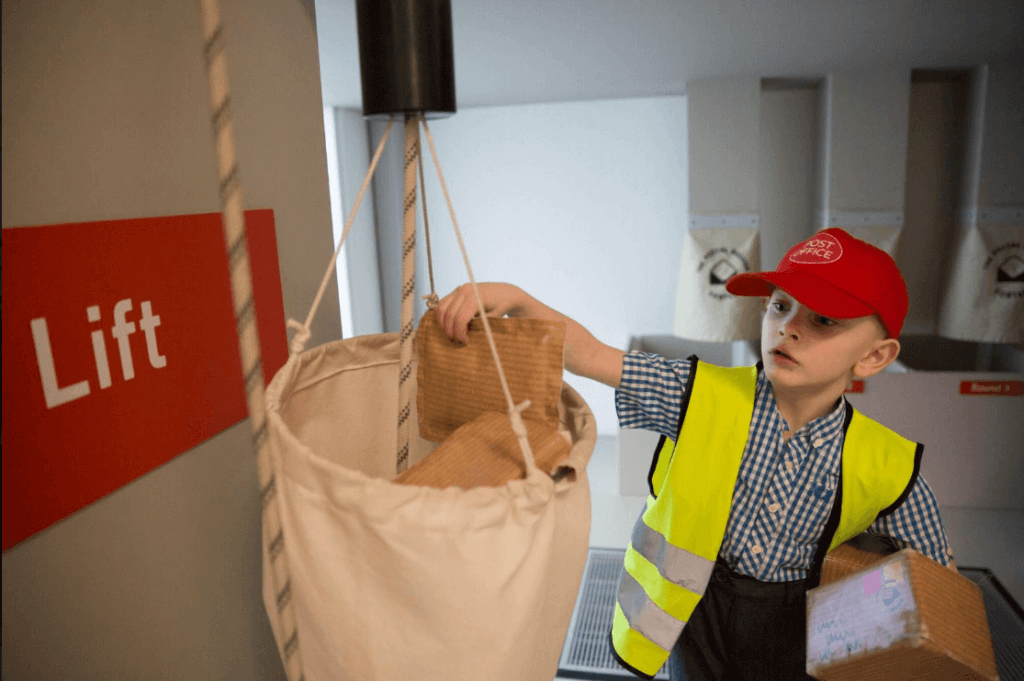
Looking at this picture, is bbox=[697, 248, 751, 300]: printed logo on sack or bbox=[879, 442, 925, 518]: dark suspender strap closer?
bbox=[879, 442, 925, 518]: dark suspender strap

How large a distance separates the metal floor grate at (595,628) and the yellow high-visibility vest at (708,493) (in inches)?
24.1

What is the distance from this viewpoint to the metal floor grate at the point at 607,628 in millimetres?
1681

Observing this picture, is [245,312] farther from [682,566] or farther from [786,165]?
[786,165]

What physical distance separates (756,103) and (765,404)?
172 centimetres

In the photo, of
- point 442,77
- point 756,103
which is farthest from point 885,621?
point 756,103

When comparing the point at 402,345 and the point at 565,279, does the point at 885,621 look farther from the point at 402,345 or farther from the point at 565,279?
the point at 565,279

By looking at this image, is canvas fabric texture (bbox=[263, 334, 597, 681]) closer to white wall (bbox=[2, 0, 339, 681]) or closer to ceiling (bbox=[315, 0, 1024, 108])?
white wall (bbox=[2, 0, 339, 681])

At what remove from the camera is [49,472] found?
59 cm

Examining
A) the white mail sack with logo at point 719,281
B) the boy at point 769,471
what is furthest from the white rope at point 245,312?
the white mail sack with logo at point 719,281

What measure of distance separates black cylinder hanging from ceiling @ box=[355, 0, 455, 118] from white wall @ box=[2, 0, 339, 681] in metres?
0.25

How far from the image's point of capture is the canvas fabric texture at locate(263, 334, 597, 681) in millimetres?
502

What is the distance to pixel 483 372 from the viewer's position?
2.32 ft

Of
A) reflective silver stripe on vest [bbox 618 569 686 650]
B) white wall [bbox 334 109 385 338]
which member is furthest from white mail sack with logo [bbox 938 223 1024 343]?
white wall [bbox 334 109 385 338]

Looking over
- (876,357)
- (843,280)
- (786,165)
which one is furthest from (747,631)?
(786,165)
